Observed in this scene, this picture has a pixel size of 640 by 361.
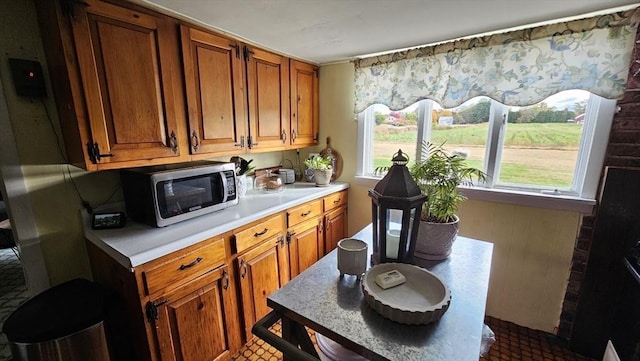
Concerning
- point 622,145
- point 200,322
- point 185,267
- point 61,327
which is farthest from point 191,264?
point 622,145

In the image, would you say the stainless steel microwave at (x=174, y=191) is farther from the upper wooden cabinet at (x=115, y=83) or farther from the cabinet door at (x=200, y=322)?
the cabinet door at (x=200, y=322)

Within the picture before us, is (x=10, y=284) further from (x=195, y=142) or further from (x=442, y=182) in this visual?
(x=442, y=182)

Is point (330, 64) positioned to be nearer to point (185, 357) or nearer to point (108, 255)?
point (108, 255)

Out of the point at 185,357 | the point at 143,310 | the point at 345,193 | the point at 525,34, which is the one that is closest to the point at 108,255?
the point at 143,310

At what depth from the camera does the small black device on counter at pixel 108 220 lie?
1.33 m

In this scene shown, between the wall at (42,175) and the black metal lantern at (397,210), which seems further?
the wall at (42,175)

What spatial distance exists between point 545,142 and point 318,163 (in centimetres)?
168

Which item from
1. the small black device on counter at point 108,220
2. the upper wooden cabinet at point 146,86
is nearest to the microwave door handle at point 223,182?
the upper wooden cabinet at point 146,86

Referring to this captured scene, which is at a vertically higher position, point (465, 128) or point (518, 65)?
point (518, 65)

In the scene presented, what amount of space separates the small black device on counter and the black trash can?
304 millimetres

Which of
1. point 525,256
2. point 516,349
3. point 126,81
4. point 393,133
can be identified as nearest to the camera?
point 126,81

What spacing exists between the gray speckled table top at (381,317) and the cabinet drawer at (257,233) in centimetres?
62

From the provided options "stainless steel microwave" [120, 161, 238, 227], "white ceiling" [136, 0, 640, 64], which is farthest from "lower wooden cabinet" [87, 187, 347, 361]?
"white ceiling" [136, 0, 640, 64]

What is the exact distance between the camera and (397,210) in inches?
38.8
